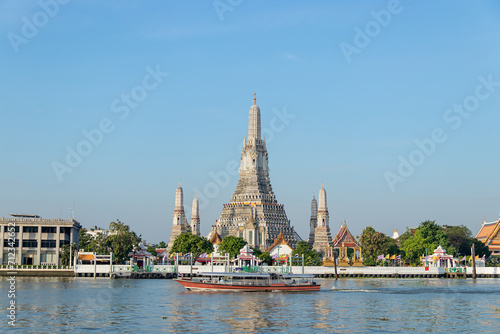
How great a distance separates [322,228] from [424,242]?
2957 cm

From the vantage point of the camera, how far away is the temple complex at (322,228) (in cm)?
15475

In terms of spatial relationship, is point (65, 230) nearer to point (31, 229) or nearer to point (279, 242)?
point (31, 229)

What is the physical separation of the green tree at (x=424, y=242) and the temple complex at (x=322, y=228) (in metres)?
23.0

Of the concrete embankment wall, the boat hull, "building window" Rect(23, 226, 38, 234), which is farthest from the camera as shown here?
"building window" Rect(23, 226, 38, 234)

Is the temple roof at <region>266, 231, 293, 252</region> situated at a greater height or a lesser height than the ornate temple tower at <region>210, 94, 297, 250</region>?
lesser

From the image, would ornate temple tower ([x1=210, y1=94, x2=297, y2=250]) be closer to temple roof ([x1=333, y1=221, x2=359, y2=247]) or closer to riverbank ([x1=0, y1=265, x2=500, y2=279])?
temple roof ([x1=333, y1=221, x2=359, y2=247])

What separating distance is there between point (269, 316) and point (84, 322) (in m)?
13.8

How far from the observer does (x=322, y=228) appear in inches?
6171

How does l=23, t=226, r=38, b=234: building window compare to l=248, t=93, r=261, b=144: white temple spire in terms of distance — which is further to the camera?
l=248, t=93, r=261, b=144: white temple spire

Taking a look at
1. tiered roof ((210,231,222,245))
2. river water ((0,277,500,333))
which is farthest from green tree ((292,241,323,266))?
river water ((0,277,500,333))

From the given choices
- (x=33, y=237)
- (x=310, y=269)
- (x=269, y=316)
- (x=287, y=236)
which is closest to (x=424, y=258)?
(x=310, y=269)

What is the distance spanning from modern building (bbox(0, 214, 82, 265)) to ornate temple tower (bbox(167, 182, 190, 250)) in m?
40.3

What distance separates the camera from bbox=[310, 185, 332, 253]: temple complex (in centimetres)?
15475

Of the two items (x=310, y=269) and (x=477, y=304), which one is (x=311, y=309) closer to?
(x=477, y=304)
